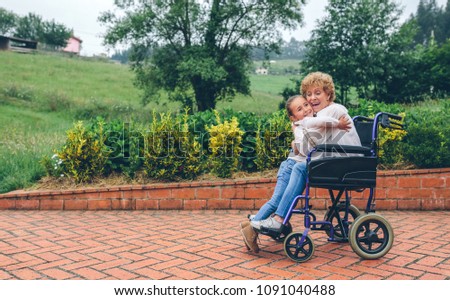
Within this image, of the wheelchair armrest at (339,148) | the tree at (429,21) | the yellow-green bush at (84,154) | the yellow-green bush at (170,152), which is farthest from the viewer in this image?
the tree at (429,21)

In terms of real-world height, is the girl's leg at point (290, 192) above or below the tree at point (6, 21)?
below

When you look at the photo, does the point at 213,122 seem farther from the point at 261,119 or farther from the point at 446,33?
the point at 446,33

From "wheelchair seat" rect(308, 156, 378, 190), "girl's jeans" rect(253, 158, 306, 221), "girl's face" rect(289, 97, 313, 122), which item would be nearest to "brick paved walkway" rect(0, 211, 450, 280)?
"girl's jeans" rect(253, 158, 306, 221)

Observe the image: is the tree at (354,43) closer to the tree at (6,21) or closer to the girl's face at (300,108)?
the girl's face at (300,108)

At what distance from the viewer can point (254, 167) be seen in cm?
609

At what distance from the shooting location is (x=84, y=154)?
6.03 metres

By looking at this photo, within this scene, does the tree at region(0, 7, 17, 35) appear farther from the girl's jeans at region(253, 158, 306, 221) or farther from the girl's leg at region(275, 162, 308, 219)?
the girl's leg at region(275, 162, 308, 219)

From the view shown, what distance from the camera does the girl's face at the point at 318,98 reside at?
3.67 metres

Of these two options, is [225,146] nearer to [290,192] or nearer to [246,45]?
[290,192]

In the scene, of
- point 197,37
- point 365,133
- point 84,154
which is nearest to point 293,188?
point 365,133

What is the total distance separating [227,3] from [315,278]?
18401mm

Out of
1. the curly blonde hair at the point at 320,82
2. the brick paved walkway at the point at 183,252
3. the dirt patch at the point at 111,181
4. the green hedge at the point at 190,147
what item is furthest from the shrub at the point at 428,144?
the curly blonde hair at the point at 320,82

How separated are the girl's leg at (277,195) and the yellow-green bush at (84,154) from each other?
10.4 feet
